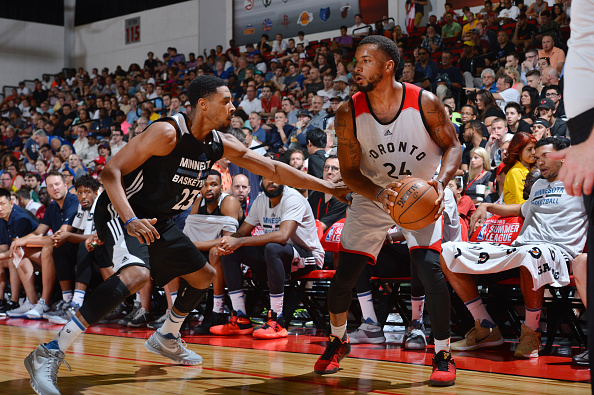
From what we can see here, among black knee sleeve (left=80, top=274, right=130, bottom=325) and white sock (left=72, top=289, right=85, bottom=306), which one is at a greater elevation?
black knee sleeve (left=80, top=274, right=130, bottom=325)

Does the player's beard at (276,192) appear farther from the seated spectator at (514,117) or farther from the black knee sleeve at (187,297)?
the seated spectator at (514,117)

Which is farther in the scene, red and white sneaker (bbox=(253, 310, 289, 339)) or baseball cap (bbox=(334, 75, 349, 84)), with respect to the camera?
baseball cap (bbox=(334, 75, 349, 84))

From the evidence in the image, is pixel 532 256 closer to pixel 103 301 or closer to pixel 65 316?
pixel 103 301

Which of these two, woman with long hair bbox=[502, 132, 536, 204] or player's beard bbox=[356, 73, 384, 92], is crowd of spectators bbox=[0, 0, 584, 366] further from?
player's beard bbox=[356, 73, 384, 92]

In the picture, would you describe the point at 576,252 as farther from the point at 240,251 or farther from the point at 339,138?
the point at 240,251

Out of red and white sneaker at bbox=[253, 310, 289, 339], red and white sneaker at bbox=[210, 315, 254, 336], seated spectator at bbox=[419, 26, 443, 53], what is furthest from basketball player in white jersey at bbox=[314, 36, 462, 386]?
seated spectator at bbox=[419, 26, 443, 53]

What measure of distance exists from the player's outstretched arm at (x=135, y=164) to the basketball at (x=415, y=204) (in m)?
1.23

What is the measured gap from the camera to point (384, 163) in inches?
145

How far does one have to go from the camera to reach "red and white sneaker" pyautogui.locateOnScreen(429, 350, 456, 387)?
3324mm

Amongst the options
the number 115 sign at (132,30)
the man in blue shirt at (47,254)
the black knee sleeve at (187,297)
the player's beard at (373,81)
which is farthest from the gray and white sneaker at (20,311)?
the number 115 sign at (132,30)

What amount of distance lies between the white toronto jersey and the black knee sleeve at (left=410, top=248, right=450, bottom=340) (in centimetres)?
50

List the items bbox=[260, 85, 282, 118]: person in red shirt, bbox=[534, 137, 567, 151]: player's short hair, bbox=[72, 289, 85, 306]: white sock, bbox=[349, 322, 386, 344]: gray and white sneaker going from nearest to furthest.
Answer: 1. bbox=[534, 137, 567, 151]: player's short hair
2. bbox=[349, 322, 386, 344]: gray and white sneaker
3. bbox=[72, 289, 85, 306]: white sock
4. bbox=[260, 85, 282, 118]: person in red shirt

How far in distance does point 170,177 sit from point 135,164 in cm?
24

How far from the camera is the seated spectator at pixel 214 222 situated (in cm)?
609
